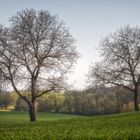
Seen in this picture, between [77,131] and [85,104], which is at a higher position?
[85,104]

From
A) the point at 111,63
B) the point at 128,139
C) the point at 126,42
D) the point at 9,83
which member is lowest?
the point at 128,139

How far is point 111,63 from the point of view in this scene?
50.5m

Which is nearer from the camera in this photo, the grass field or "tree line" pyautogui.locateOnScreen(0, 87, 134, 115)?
the grass field

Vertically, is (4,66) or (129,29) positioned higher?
(129,29)

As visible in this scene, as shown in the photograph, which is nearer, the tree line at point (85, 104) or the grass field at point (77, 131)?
the grass field at point (77, 131)

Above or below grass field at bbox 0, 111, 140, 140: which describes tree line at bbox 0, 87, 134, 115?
above

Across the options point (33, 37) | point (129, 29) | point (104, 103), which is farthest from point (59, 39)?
point (104, 103)

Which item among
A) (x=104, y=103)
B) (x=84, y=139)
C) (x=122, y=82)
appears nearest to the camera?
(x=84, y=139)

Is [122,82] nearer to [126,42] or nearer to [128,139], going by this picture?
[126,42]

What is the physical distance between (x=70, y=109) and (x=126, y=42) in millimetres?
67094

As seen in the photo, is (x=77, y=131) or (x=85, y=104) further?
(x=85, y=104)

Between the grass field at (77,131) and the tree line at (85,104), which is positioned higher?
the tree line at (85,104)

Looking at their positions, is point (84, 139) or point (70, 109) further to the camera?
point (70, 109)

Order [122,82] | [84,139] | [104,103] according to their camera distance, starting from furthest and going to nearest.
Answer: [104,103], [122,82], [84,139]
